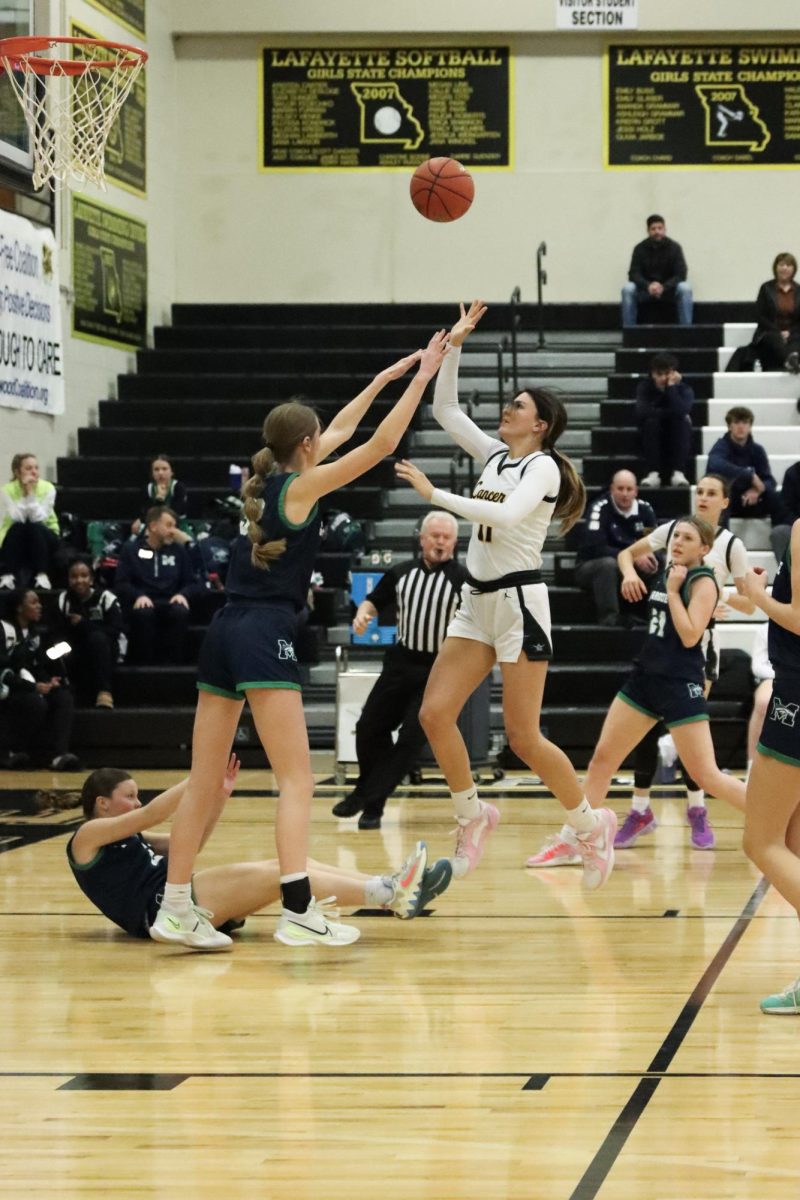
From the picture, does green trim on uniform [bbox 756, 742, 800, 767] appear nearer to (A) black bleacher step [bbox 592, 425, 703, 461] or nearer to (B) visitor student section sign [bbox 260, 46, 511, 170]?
(A) black bleacher step [bbox 592, 425, 703, 461]

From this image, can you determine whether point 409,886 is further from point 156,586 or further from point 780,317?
point 780,317

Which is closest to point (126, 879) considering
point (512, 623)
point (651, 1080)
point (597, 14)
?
point (512, 623)

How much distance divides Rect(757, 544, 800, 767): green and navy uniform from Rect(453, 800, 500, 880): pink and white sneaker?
2.22 metres

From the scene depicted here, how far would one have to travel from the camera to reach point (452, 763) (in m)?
7.06

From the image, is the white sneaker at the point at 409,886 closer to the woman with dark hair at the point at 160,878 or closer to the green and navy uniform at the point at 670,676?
the woman with dark hair at the point at 160,878

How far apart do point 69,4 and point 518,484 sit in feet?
35.3

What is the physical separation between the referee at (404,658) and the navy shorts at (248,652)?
3075 millimetres

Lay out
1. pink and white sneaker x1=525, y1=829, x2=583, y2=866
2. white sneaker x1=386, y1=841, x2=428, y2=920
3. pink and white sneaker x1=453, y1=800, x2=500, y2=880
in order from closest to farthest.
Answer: white sneaker x1=386, y1=841, x2=428, y2=920 < pink and white sneaker x1=453, y1=800, x2=500, y2=880 < pink and white sneaker x1=525, y1=829, x2=583, y2=866

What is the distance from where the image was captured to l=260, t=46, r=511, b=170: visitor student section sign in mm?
18750

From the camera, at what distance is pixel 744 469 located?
14.5 meters

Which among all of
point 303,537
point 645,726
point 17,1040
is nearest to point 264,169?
point 645,726

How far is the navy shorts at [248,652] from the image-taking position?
600cm

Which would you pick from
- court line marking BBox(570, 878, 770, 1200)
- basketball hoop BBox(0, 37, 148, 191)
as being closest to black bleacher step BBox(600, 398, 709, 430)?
basketball hoop BBox(0, 37, 148, 191)

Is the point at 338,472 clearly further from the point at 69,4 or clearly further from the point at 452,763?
the point at 69,4
